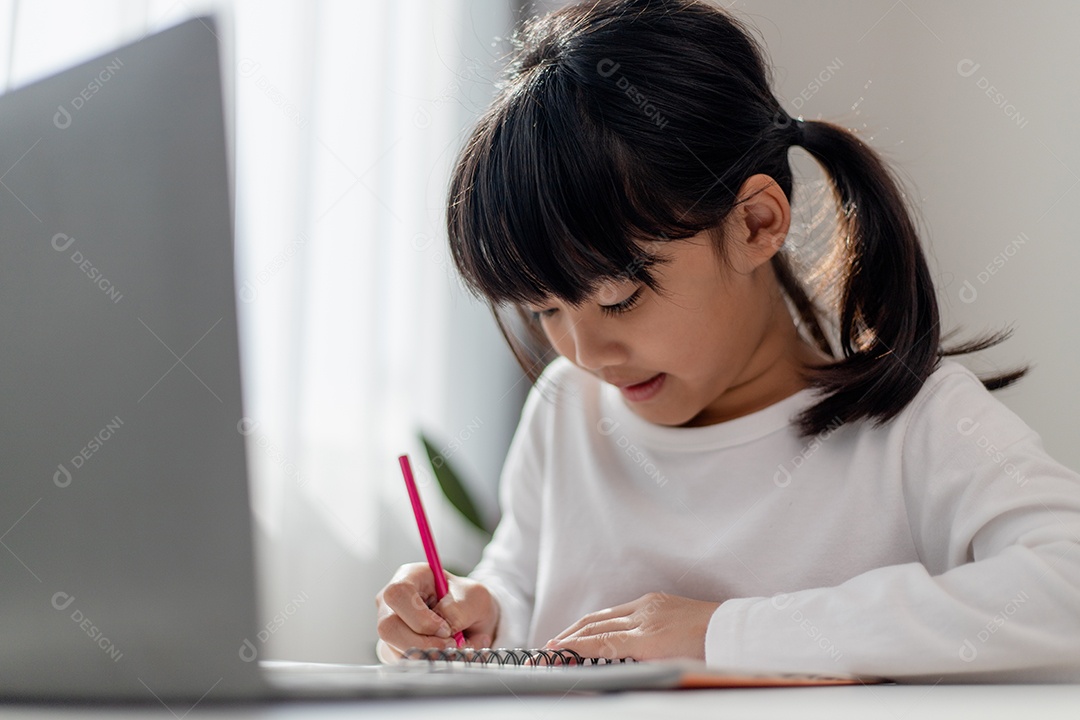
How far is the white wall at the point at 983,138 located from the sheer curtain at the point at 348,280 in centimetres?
59

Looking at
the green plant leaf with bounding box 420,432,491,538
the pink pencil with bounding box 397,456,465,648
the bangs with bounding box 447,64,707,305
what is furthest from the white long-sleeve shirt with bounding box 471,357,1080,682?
the green plant leaf with bounding box 420,432,491,538

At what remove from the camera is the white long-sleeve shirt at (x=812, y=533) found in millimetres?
549

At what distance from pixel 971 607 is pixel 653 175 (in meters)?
0.41

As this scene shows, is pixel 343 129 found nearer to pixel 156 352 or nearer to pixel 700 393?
pixel 700 393

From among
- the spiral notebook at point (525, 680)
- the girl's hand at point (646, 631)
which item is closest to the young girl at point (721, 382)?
the girl's hand at point (646, 631)

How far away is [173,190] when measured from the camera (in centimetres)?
32

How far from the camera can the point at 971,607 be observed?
21.7 inches

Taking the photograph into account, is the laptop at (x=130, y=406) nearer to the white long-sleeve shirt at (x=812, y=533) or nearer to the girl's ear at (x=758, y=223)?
the white long-sleeve shirt at (x=812, y=533)

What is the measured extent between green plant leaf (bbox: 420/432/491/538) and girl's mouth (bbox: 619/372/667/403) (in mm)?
638

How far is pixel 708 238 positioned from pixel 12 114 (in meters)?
0.56

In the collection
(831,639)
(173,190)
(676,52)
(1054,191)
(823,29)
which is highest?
(173,190)

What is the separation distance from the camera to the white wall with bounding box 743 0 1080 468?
3.78 feet

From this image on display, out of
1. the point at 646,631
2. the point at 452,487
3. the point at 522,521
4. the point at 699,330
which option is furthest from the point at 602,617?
the point at 452,487

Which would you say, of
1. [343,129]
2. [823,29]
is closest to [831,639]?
[823,29]
